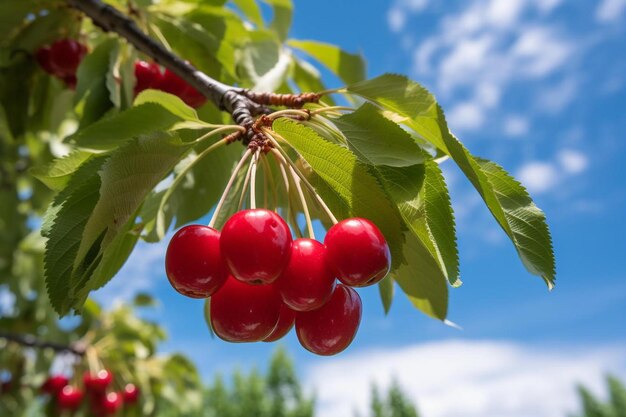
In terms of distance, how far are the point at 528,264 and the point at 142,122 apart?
3.13 ft

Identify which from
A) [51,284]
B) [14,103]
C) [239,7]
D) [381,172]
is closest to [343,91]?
[381,172]

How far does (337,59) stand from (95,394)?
301 cm

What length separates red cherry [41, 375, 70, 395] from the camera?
4.16m

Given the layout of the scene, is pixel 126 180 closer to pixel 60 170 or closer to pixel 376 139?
pixel 60 170

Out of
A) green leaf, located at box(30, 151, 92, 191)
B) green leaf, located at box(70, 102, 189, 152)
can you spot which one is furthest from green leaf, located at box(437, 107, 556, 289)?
green leaf, located at box(30, 151, 92, 191)

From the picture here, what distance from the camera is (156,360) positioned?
4.66 meters

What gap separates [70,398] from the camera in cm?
396

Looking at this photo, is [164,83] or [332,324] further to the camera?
[164,83]

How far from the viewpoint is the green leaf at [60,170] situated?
4.16 feet

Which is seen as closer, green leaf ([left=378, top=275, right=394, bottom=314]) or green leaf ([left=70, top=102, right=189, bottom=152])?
green leaf ([left=70, top=102, right=189, bottom=152])

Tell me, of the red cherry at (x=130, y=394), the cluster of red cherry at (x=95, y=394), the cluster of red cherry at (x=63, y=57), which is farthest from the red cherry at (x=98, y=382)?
the cluster of red cherry at (x=63, y=57)

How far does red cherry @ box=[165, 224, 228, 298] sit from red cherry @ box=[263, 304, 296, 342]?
16cm

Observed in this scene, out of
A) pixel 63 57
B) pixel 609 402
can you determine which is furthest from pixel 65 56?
pixel 609 402

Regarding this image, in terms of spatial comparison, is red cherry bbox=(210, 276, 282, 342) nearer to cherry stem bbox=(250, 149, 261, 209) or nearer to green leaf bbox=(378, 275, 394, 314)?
cherry stem bbox=(250, 149, 261, 209)
